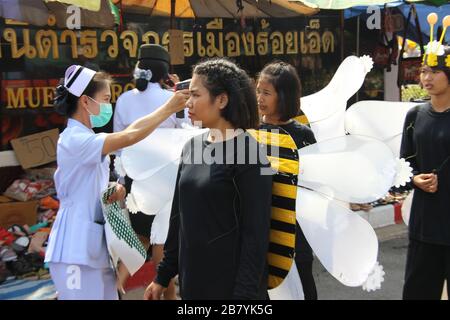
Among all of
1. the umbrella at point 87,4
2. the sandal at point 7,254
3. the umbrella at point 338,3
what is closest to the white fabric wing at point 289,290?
the umbrella at point 87,4

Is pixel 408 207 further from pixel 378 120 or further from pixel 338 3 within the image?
pixel 338 3

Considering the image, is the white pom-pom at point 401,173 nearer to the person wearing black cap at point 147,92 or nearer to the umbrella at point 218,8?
the person wearing black cap at point 147,92

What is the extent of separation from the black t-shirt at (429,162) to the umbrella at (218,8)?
3.60 metres

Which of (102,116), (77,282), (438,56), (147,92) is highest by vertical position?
(438,56)

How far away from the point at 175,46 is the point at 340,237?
3793 mm

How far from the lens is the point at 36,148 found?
6.08 m

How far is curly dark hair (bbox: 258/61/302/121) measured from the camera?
124 inches

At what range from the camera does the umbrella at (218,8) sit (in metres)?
6.44

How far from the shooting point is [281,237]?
2318mm

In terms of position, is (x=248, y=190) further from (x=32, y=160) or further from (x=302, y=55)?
(x=302, y=55)

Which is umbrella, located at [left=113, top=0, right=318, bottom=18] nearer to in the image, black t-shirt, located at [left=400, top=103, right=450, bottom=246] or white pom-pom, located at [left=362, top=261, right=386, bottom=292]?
black t-shirt, located at [left=400, top=103, right=450, bottom=246]

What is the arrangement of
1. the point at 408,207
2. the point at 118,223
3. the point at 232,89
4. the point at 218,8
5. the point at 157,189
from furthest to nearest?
the point at 218,8
the point at 408,207
the point at 118,223
the point at 157,189
the point at 232,89

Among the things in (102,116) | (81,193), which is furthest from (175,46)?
(81,193)

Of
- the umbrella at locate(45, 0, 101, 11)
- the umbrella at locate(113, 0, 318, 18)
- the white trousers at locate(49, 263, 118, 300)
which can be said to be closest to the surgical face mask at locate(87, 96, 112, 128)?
the white trousers at locate(49, 263, 118, 300)
